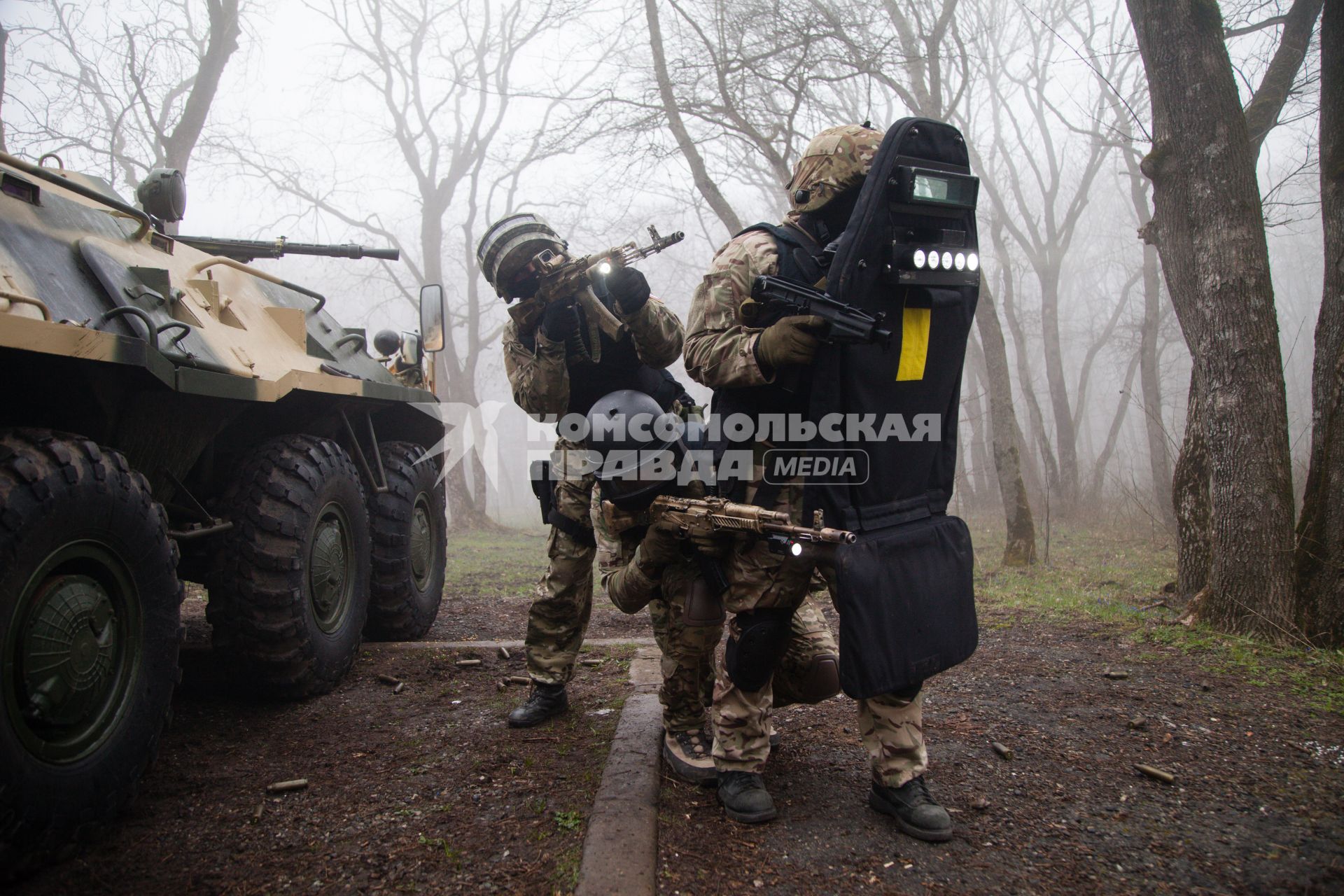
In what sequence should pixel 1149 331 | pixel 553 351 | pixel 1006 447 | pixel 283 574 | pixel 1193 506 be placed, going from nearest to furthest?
pixel 283 574 < pixel 553 351 < pixel 1193 506 < pixel 1006 447 < pixel 1149 331

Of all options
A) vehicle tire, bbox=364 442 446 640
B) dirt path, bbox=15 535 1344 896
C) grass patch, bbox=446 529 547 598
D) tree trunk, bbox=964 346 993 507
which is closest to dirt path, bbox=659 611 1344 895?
dirt path, bbox=15 535 1344 896

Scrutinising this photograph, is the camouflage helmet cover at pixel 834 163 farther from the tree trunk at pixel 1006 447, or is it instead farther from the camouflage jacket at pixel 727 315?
the tree trunk at pixel 1006 447

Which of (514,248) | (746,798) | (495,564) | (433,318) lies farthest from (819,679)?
(495,564)

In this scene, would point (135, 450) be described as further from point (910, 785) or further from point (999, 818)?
point (999, 818)

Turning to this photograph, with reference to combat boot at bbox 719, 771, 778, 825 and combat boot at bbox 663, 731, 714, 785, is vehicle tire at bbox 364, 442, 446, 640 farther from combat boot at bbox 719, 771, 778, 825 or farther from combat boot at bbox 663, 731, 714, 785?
combat boot at bbox 719, 771, 778, 825

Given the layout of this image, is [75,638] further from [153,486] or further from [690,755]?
[690,755]

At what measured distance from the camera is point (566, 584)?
338 cm

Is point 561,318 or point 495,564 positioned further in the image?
point 495,564

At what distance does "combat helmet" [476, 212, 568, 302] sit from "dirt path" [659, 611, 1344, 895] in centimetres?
189

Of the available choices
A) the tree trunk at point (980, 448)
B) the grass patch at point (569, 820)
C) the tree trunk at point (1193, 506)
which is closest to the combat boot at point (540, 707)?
the grass patch at point (569, 820)

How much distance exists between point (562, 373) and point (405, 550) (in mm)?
1561

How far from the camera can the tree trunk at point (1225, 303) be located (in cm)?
409

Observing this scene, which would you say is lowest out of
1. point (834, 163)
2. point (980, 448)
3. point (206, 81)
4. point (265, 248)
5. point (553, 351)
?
point (553, 351)

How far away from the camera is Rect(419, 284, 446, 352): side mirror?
436cm
